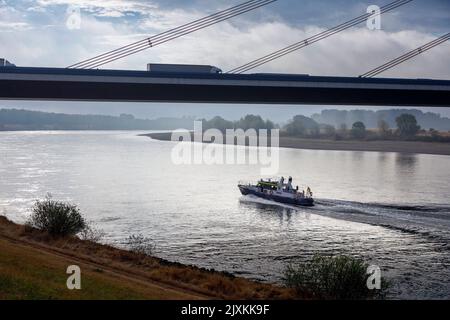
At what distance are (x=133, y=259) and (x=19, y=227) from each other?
10672 mm

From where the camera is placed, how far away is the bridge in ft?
148

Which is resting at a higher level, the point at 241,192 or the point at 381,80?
the point at 381,80

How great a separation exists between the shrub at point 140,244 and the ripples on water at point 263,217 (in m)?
0.67

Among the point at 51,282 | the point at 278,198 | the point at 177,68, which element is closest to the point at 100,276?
the point at 51,282

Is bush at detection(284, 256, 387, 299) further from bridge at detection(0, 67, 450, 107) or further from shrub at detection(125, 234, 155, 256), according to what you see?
bridge at detection(0, 67, 450, 107)

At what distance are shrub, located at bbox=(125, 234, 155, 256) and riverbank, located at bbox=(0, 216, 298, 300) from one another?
238cm

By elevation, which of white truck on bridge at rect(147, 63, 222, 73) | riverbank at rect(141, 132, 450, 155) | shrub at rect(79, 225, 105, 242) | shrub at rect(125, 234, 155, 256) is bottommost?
shrub at rect(125, 234, 155, 256)

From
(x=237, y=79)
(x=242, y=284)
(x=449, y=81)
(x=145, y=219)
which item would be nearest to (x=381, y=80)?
(x=449, y=81)

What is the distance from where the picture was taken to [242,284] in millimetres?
25266

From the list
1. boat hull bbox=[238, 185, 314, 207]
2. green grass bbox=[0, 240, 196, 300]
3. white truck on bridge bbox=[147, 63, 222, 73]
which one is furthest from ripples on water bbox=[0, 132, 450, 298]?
white truck on bridge bbox=[147, 63, 222, 73]

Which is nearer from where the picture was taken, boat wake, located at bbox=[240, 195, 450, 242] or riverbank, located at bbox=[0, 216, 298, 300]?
riverbank, located at bbox=[0, 216, 298, 300]

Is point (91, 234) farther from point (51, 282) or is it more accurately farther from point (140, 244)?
point (51, 282)

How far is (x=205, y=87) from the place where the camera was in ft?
162

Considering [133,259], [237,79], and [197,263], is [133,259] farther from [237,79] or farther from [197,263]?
[237,79]
